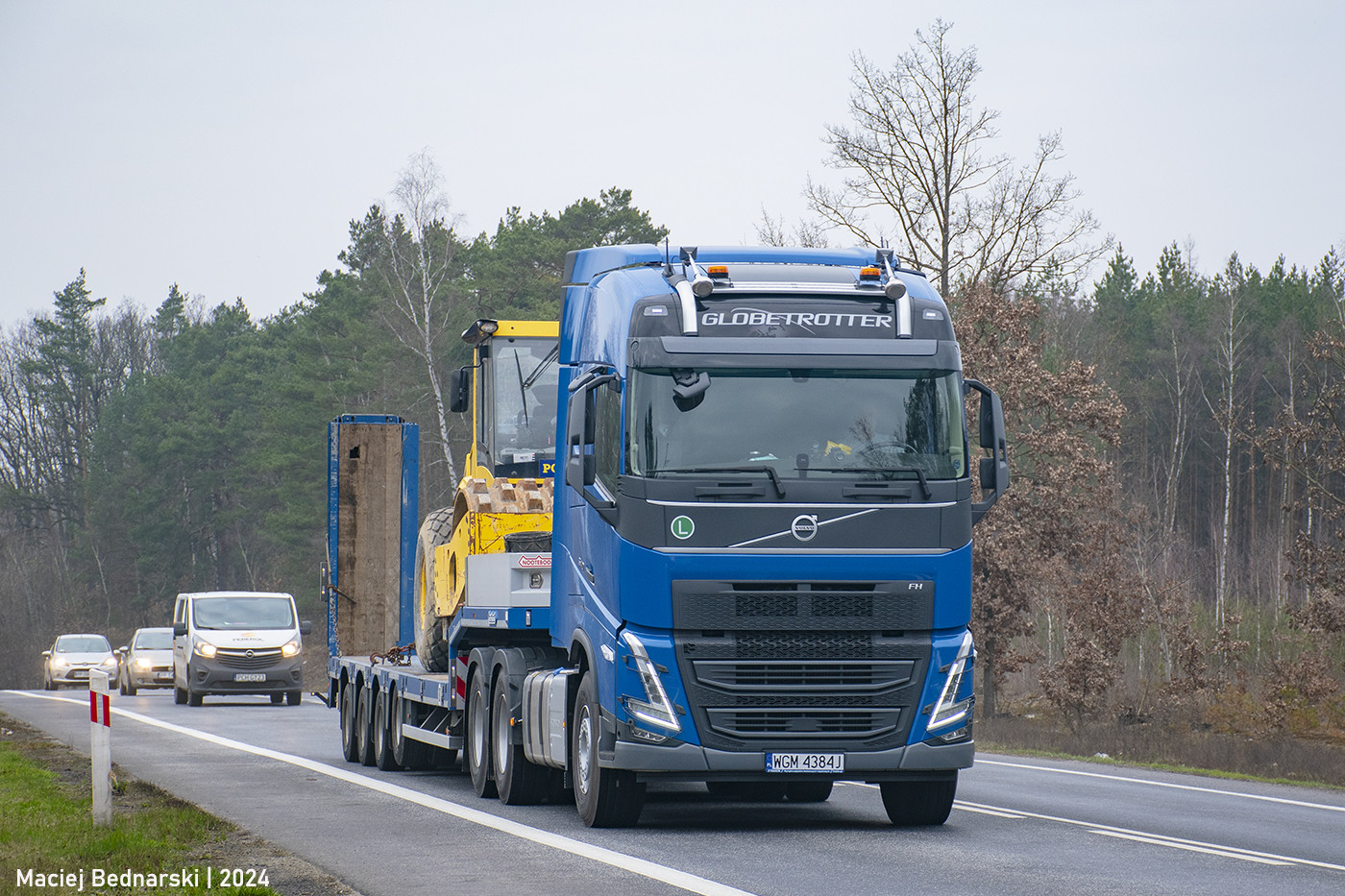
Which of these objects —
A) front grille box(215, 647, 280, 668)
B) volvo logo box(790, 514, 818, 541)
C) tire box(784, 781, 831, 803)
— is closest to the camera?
volvo logo box(790, 514, 818, 541)

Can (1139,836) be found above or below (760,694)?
below

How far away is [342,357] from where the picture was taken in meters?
66.9

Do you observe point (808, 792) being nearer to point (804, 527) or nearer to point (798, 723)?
point (798, 723)

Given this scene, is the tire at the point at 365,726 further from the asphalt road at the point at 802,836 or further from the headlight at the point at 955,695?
the headlight at the point at 955,695

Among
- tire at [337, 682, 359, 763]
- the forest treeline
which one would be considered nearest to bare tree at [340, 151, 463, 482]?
the forest treeline

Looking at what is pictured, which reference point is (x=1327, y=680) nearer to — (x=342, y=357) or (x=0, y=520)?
(x=342, y=357)

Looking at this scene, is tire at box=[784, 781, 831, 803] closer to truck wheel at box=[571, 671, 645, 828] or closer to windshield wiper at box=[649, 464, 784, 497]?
truck wheel at box=[571, 671, 645, 828]

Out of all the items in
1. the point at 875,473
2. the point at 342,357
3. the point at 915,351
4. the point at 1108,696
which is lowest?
the point at 1108,696

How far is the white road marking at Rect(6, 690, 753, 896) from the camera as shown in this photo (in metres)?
8.84

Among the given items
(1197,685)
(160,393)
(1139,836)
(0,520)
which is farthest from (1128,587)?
(0,520)

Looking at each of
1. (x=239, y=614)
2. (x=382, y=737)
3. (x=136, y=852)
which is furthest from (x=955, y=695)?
(x=239, y=614)

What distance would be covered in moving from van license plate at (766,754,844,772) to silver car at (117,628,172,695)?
101 feet

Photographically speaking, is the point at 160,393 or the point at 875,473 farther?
the point at 160,393

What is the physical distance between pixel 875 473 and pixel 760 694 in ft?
5.44
